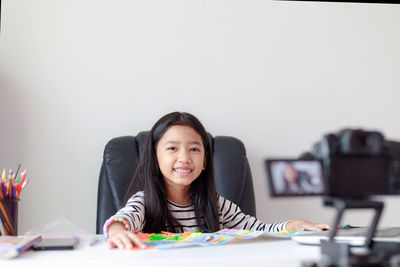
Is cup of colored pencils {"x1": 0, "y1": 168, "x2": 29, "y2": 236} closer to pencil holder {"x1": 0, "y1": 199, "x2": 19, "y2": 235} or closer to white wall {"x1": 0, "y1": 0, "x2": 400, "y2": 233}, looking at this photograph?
pencil holder {"x1": 0, "y1": 199, "x2": 19, "y2": 235}

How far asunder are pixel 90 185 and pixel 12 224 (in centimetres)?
91

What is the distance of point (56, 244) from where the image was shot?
37.3 inches

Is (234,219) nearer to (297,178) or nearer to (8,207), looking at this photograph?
(8,207)

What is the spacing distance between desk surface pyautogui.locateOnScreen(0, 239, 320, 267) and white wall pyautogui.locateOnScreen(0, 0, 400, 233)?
3.99 ft

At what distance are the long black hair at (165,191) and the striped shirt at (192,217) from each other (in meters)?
0.02

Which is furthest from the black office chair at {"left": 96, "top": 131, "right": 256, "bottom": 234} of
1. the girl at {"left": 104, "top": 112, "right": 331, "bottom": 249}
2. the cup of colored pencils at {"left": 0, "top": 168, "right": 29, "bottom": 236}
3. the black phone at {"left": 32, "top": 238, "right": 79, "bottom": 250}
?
the black phone at {"left": 32, "top": 238, "right": 79, "bottom": 250}

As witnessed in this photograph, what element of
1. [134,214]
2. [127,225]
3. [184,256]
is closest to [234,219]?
[134,214]

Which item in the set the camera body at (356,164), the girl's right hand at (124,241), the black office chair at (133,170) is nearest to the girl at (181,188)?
the black office chair at (133,170)

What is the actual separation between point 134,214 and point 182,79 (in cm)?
95

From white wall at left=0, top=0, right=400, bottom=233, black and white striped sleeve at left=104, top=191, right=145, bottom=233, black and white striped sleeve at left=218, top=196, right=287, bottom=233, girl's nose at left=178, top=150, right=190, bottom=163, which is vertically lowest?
black and white striped sleeve at left=218, top=196, right=287, bottom=233

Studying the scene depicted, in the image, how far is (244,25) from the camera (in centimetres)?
224

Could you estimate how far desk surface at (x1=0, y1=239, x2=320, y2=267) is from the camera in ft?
2.53

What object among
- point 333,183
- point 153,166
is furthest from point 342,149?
point 153,166

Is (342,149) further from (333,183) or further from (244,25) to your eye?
(244,25)
